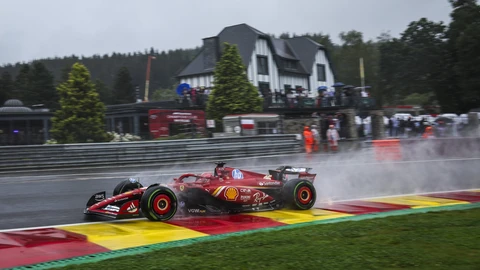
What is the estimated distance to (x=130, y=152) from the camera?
68.0 feet

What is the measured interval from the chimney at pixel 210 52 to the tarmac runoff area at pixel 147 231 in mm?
31675

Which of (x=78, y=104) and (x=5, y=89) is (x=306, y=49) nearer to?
(x=78, y=104)

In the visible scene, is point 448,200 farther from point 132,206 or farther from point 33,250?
point 33,250

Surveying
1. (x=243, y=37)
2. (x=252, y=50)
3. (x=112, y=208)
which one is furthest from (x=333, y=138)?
(x=243, y=37)

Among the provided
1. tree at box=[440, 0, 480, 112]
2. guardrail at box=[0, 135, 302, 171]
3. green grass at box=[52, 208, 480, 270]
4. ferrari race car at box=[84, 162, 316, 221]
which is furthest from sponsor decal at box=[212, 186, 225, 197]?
tree at box=[440, 0, 480, 112]

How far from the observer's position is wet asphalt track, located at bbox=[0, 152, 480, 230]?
911 cm

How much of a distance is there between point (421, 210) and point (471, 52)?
4100cm

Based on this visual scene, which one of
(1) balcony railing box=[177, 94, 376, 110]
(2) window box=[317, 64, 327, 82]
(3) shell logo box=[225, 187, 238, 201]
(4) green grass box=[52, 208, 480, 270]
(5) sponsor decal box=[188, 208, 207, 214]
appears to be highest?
(2) window box=[317, 64, 327, 82]

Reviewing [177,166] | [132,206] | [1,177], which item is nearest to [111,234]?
[132,206]

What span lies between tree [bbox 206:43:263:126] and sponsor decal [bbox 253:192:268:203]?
889 inches

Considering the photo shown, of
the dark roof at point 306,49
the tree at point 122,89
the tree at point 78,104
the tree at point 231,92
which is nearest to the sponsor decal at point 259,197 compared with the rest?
the tree at point 78,104

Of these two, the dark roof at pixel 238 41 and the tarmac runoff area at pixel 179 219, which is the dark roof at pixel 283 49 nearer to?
the dark roof at pixel 238 41

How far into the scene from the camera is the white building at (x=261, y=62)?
41938 mm

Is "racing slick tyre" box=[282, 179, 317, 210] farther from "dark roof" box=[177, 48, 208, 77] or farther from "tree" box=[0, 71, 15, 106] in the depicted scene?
"tree" box=[0, 71, 15, 106]
